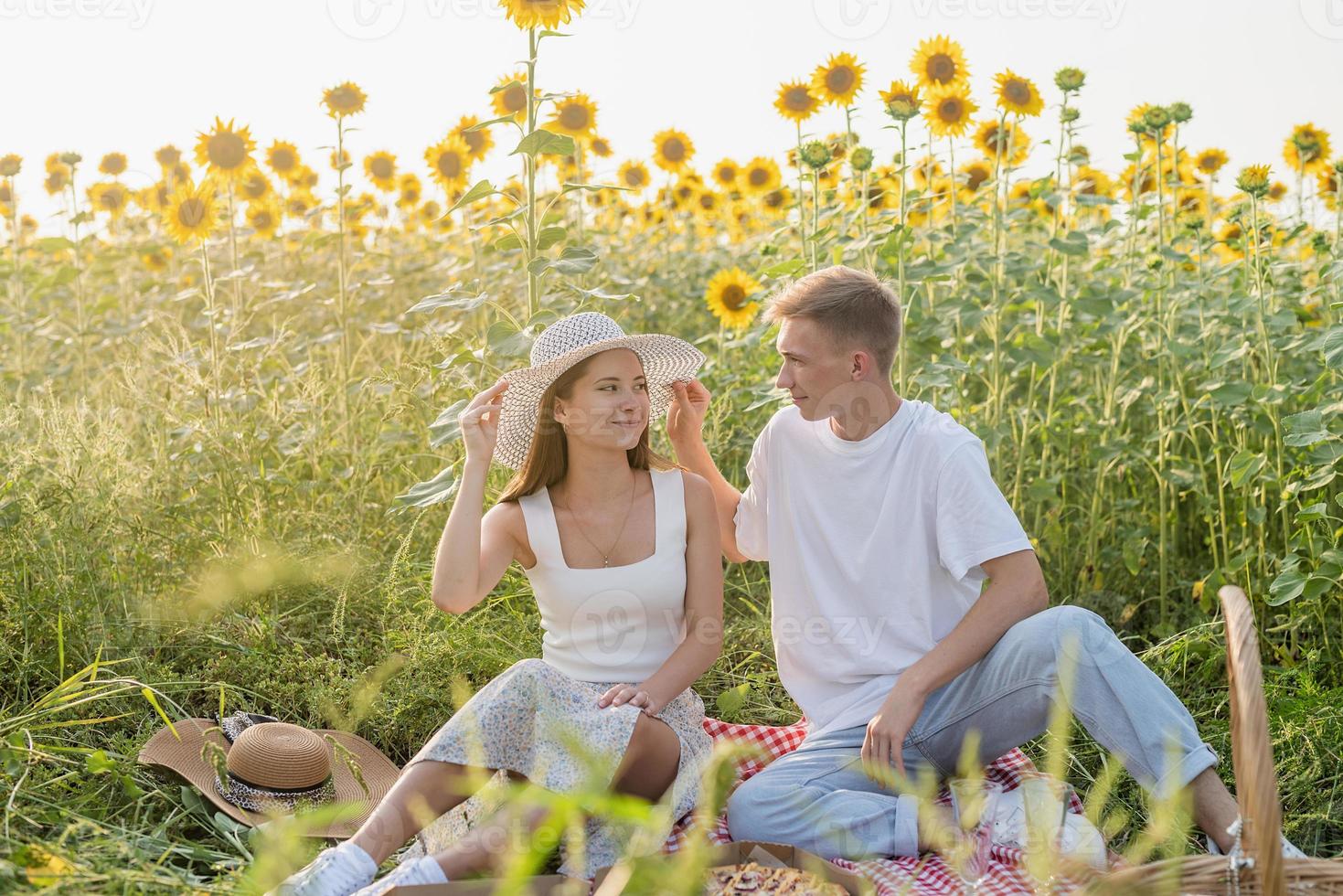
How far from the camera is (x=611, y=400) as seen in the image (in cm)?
265

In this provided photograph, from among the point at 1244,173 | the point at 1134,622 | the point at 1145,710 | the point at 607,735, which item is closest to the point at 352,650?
the point at 607,735

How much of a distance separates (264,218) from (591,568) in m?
3.67

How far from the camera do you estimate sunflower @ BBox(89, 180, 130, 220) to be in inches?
243

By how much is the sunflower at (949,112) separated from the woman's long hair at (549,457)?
5.90 ft

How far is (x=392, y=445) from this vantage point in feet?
13.6

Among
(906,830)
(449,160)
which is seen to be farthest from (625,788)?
(449,160)

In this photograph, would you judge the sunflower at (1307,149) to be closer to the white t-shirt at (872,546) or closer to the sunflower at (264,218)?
the white t-shirt at (872,546)

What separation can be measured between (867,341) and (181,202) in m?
2.77

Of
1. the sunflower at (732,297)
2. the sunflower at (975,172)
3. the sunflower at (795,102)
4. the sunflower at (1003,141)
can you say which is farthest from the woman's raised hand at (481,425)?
the sunflower at (975,172)

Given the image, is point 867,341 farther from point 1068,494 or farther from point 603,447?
point 1068,494

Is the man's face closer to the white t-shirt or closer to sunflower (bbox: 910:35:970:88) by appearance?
the white t-shirt

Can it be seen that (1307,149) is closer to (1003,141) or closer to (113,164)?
(1003,141)

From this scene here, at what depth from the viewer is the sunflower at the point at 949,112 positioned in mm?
3977

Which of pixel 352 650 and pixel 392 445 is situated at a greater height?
pixel 392 445
